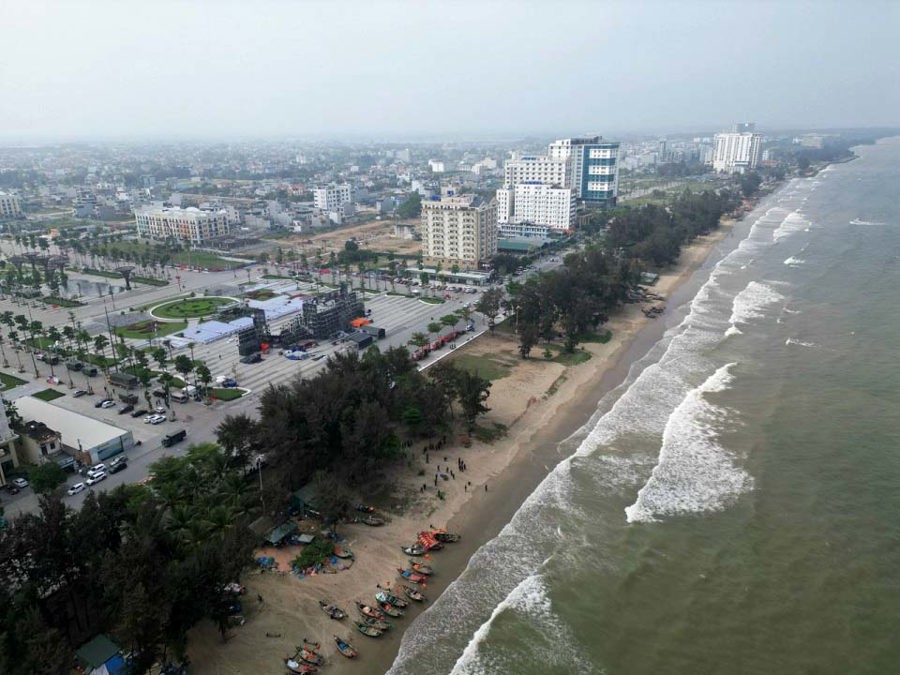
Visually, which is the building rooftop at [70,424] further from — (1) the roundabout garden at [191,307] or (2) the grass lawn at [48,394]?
(1) the roundabout garden at [191,307]

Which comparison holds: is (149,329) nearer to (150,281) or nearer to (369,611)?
(150,281)

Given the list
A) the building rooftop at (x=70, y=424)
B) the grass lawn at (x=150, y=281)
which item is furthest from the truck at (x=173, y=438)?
the grass lawn at (x=150, y=281)

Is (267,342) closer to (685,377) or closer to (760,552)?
(685,377)

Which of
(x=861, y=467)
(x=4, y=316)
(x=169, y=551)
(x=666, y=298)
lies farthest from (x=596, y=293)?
(x=4, y=316)

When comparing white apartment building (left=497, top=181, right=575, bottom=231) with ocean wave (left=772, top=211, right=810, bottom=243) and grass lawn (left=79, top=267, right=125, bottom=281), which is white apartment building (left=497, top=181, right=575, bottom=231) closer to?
ocean wave (left=772, top=211, right=810, bottom=243)

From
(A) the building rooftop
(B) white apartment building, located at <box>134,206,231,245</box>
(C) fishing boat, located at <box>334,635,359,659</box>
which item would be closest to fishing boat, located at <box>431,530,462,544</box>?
(C) fishing boat, located at <box>334,635,359,659</box>

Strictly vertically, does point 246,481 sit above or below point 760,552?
above
